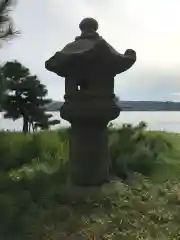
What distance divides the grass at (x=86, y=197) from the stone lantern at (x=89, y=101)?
205 millimetres

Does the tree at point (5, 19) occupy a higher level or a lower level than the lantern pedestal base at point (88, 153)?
higher

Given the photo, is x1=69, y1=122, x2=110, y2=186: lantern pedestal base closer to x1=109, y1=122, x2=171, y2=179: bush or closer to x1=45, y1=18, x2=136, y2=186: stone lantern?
x1=45, y1=18, x2=136, y2=186: stone lantern

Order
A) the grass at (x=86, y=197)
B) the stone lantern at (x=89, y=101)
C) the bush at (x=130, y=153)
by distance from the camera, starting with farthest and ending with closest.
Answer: the bush at (x=130, y=153), the stone lantern at (x=89, y=101), the grass at (x=86, y=197)

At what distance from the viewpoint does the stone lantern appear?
366cm

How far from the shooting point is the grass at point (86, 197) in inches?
66.5

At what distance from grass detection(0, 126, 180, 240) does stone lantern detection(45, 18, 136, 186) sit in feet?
0.67

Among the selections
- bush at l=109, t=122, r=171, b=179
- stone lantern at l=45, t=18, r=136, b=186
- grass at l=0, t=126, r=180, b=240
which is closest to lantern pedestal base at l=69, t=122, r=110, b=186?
stone lantern at l=45, t=18, r=136, b=186

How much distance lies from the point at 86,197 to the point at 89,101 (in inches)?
33.0

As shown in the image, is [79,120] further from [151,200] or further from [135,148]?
[135,148]

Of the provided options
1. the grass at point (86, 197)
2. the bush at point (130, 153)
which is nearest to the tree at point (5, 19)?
the grass at point (86, 197)

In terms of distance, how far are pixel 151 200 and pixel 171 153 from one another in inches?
92.7

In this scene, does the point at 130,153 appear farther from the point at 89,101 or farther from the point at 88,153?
the point at 89,101

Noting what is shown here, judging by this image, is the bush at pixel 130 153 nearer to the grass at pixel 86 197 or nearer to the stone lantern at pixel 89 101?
the grass at pixel 86 197

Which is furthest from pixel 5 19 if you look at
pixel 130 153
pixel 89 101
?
pixel 130 153
